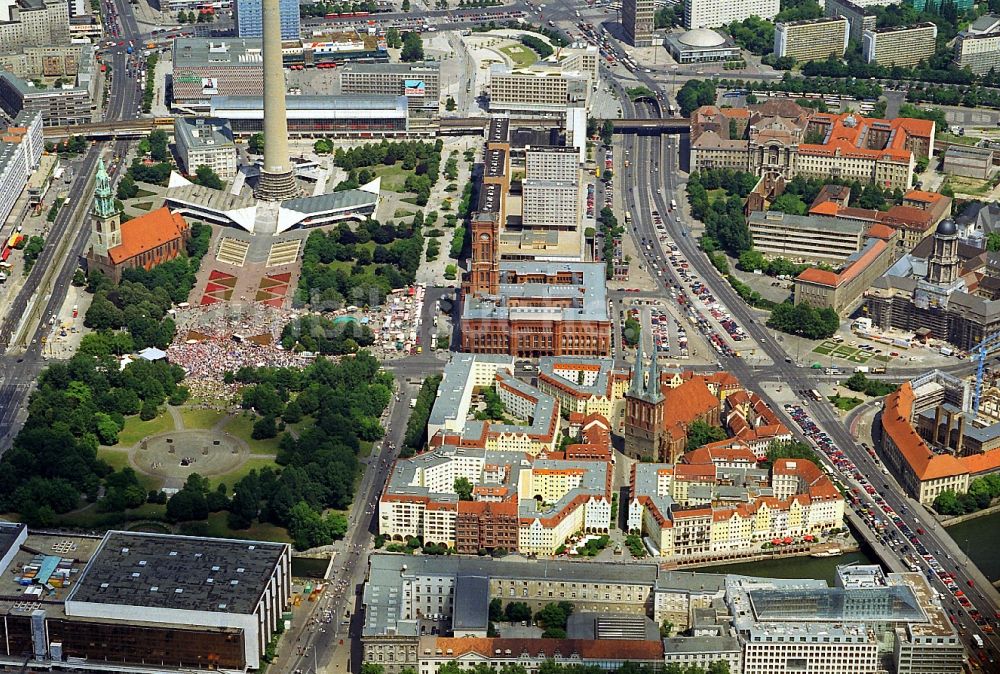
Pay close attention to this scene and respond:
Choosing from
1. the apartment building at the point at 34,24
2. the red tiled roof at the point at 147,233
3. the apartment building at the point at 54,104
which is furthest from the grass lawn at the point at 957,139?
the apartment building at the point at 34,24

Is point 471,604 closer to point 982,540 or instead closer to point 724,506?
point 724,506

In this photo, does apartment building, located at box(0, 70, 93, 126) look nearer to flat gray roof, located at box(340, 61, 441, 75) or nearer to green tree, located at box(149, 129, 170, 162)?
green tree, located at box(149, 129, 170, 162)

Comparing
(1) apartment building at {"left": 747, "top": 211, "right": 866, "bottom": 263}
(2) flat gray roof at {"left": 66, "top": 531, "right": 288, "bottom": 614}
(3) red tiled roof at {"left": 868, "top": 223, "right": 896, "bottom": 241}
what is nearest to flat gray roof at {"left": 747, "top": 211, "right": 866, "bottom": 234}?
(1) apartment building at {"left": 747, "top": 211, "right": 866, "bottom": 263}

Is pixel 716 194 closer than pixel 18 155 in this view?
No

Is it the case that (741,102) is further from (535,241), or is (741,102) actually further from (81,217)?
(81,217)

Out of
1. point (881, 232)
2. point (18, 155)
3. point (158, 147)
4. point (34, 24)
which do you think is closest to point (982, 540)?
point (881, 232)
